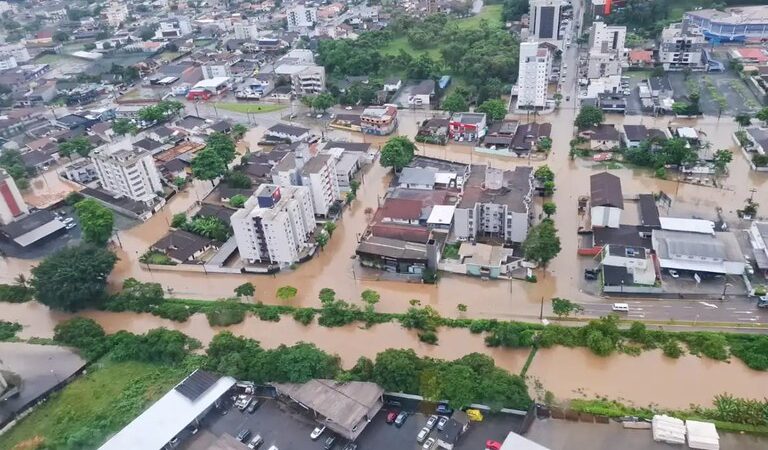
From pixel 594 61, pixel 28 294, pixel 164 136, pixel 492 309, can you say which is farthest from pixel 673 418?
pixel 164 136

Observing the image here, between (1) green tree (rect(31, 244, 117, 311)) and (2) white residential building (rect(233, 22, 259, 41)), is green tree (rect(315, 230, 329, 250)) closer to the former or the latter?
(1) green tree (rect(31, 244, 117, 311))

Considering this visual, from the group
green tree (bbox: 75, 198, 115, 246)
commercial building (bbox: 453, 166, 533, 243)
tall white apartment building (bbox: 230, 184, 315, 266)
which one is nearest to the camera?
Answer: tall white apartment building (bbox: 230, 184, 315, 266)

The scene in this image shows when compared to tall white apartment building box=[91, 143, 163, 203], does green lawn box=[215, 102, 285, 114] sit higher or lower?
lower

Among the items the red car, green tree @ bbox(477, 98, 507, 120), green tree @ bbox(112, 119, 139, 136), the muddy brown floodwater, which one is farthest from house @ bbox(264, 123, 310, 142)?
the red car

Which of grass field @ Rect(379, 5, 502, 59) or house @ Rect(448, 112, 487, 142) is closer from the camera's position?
house @ Rect(448, 112, 487, 142)

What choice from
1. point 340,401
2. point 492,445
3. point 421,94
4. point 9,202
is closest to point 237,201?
point 9,202

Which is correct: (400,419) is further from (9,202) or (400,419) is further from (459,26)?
(459,26)
